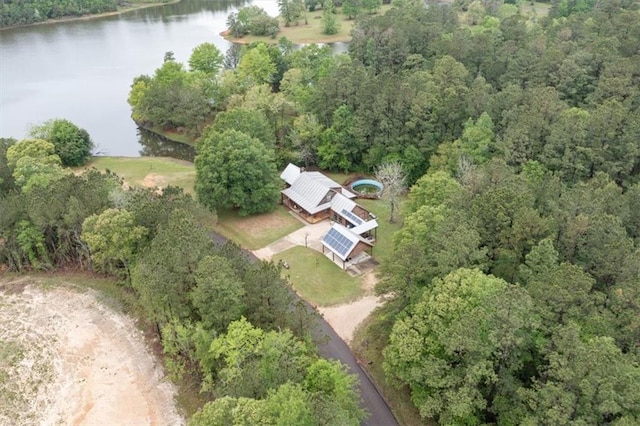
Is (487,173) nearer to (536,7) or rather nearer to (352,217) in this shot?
(352,217)

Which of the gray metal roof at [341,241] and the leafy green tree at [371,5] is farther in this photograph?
the leafy green tree at [371,5]

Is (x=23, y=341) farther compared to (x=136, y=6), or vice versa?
(x=136, y=6)

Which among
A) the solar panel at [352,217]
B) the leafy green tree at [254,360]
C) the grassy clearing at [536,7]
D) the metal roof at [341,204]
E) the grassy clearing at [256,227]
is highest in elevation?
the leafy green tree at [254,360]

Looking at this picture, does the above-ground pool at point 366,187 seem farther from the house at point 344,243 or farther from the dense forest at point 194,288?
the dense forest at point 194,288

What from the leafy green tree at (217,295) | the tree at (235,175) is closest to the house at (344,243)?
the tree at (235,175)

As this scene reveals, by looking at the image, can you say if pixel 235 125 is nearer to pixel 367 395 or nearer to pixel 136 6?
pixel 367 395

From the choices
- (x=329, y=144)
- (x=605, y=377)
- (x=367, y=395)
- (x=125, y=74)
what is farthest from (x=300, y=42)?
(x=605, y=377)

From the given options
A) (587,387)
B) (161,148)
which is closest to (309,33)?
(161,148)
